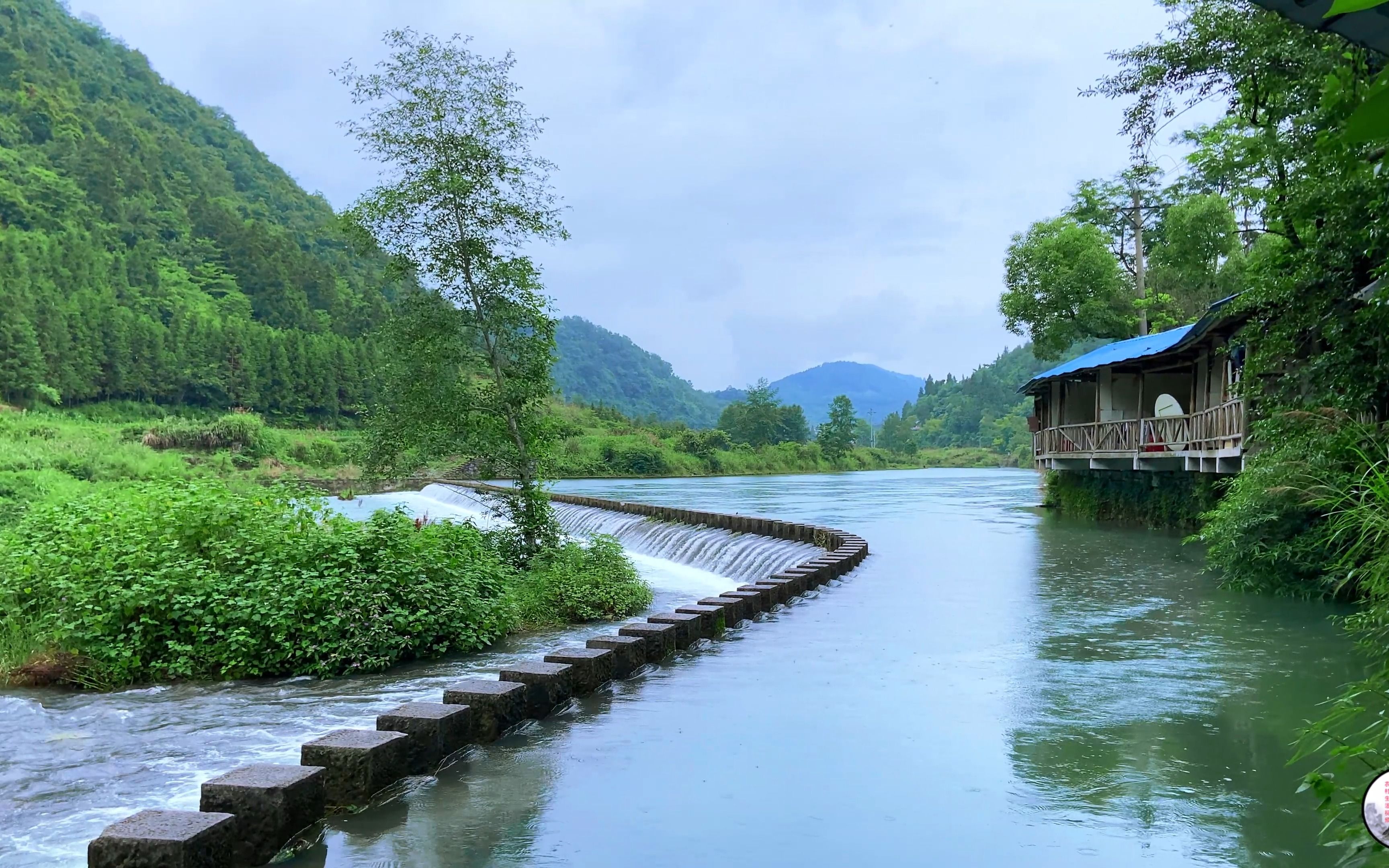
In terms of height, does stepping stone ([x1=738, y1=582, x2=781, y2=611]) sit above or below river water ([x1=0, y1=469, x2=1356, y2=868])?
above

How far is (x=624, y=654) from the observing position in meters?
8.12

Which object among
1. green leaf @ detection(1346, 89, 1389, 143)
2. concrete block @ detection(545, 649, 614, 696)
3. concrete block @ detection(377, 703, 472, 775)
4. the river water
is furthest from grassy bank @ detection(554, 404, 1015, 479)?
green leaf @ detection(1346, 89, 1389, 143)

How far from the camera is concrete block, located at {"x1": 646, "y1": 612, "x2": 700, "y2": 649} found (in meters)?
9.16

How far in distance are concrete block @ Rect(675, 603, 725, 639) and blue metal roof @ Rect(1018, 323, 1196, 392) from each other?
13.9m

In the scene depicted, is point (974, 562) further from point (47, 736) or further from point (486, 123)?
point (47, 736)

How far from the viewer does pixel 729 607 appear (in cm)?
1041

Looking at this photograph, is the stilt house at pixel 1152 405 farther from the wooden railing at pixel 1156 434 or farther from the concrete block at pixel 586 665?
the concrete block at pixel 586 665

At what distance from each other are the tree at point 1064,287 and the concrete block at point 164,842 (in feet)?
114

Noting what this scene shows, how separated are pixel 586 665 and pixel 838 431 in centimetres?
8027

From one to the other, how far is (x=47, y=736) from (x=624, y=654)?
412 cm

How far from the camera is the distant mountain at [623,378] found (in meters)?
139

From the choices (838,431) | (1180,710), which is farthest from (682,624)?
(838,431)

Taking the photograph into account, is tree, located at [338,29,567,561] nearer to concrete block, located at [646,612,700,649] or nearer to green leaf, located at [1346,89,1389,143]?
concrete block, located at [646,612,700,649]

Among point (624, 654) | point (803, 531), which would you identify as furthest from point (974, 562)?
point (624, 654)
